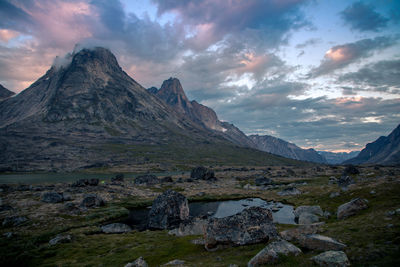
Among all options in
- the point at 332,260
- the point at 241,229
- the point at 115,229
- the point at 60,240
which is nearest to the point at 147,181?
the point at 115,229

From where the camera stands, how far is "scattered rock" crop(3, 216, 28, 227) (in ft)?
188

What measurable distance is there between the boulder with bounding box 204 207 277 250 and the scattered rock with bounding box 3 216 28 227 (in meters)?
54.1

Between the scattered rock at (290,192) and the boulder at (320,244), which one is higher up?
the boulder at (320,244)

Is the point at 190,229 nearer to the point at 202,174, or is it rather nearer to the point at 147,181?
the point at 147,181

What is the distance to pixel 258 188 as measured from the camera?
130 meters

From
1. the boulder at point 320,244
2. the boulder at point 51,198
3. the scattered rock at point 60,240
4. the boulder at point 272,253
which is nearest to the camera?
the boulder at point 272,253

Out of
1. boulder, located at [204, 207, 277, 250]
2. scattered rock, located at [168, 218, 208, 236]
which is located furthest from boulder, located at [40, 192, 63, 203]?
boulder, located at [204, 207, 277, 250]

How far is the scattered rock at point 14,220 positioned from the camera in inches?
2260

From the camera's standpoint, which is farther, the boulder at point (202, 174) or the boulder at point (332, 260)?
the boulder at point (202, 174)

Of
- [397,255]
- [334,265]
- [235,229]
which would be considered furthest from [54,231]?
[397,255]

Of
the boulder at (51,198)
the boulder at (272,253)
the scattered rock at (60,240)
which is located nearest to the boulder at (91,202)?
the boulder at (51,198)

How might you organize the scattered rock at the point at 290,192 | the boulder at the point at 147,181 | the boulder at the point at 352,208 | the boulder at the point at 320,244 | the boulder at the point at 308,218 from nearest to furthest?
the boulder at the point at 320,244
the boulder at the point at 352,208
the boulder at the point at 308,218
the scattered rock at the point at 290,192
the boulder at the point at 147,181

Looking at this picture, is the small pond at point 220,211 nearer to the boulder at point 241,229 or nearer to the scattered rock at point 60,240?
the scattered rock at point 60,240

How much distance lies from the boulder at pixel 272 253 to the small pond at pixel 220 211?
1664 inches
